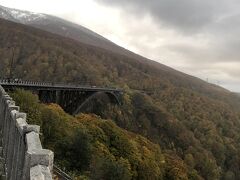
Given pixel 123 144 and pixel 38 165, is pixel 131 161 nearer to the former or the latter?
pixel 123 144

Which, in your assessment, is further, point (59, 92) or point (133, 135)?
point (133, 135)

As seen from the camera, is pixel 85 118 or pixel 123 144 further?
pixel 85 118

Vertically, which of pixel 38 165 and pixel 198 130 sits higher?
pixel 38 165

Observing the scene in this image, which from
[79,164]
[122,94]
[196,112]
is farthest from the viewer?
[196,112]

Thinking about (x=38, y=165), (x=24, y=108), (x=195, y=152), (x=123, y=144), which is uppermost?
(x=38, y=165)

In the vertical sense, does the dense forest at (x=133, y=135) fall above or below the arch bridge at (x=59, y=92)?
below

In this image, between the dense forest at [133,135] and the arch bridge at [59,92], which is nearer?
the dense forest at [133,135]

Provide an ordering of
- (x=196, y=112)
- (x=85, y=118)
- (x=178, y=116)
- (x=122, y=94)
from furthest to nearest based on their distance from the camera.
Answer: (x=196, y=112), (x=178, y=116), (x=122, y=94), (x=85, y=118)

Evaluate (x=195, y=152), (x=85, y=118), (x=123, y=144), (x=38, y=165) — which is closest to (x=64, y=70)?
(x=195, y=152)

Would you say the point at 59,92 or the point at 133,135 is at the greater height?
the point at 59,92

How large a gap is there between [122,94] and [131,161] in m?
78.7

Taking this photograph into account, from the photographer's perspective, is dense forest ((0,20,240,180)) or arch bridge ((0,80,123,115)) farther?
arch bridge ((0,80,123,115))

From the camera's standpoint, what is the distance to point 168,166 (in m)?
84.2

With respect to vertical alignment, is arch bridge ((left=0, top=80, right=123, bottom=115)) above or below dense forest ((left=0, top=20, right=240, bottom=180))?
above
